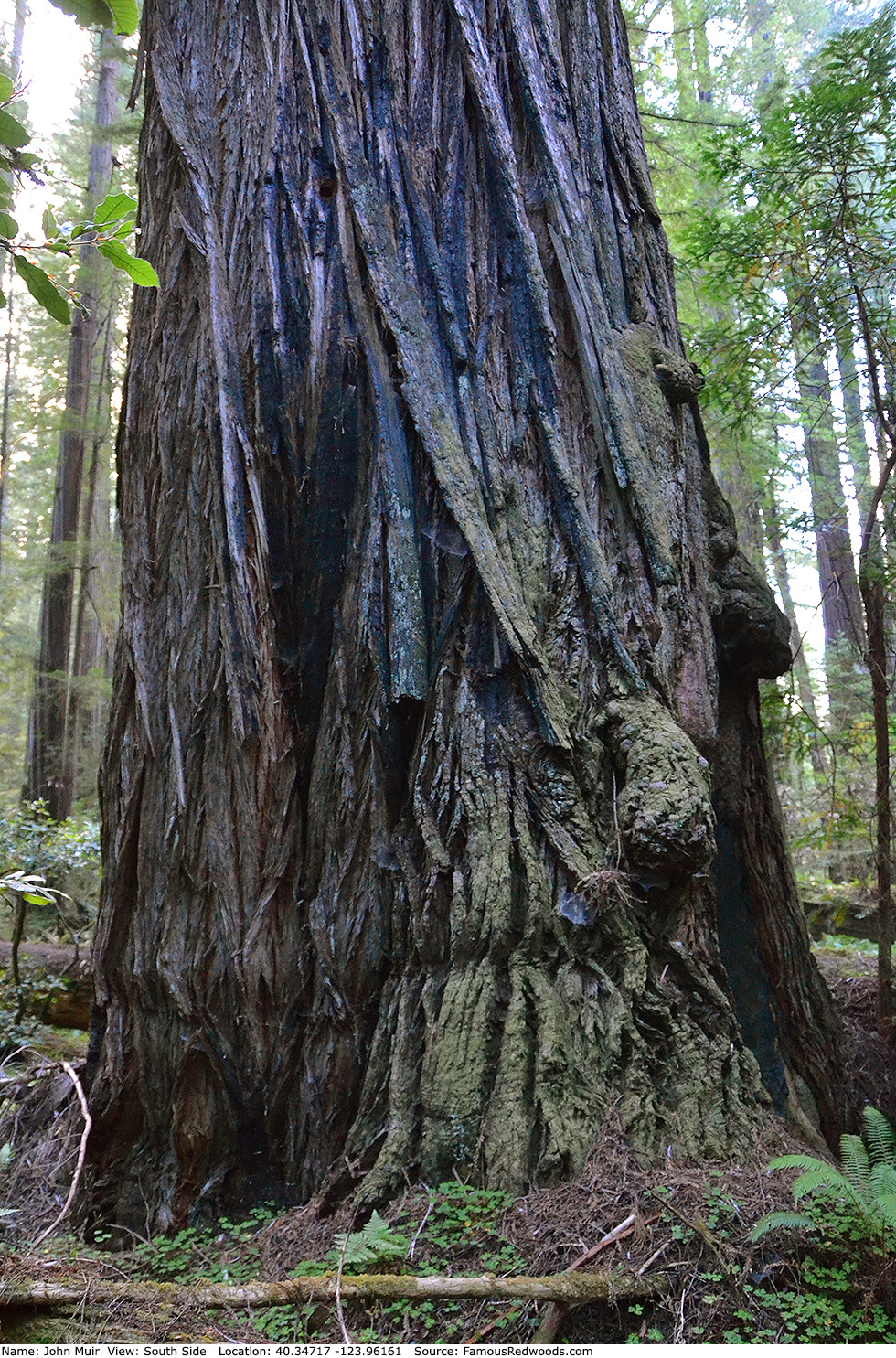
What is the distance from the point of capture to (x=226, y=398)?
3.28 m

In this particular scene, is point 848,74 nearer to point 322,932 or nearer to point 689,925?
point 689,925

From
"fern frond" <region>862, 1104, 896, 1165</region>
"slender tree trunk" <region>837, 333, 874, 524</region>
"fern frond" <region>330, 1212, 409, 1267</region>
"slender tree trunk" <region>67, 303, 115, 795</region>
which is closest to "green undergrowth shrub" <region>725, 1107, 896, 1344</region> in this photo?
"fern frond" <region>862, 1104, 896, 1165</region>

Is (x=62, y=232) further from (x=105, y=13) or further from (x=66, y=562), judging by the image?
(x=66, y=562)

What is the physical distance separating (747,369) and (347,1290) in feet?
17.4

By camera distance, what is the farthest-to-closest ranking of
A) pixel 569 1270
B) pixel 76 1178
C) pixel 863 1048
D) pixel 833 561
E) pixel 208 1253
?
pixel 833 561 → pixel 863 1048 → pixel 208 1253 → pixel 76 1178 → pixel 569 1270

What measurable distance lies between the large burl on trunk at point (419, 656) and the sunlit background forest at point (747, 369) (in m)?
0.84

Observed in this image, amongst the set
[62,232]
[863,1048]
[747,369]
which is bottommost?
[863,1048]

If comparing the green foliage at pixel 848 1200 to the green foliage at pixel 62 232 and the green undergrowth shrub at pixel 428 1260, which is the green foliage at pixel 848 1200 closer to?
the green undergrowth shrub at pixel 428 1260

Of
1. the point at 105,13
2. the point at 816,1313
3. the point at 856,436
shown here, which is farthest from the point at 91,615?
the point at 816,1313

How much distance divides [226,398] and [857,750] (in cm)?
649

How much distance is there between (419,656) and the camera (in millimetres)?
2863

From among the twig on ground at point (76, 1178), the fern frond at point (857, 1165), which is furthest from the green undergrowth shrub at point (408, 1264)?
the fern frond at point (857, 1165)

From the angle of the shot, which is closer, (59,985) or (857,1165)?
(857,1165)

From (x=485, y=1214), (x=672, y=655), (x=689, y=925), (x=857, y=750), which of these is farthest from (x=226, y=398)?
(x=857, y=750)
